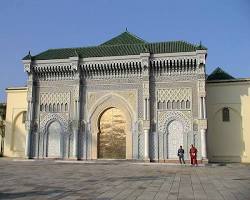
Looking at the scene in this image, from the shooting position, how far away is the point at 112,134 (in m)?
18.8

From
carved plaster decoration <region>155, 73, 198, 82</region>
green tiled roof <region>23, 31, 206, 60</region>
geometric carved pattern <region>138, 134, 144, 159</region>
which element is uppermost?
green tiled roof <region>23, 31, 206, 60</region>

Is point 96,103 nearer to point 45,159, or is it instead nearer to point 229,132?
point 45,159

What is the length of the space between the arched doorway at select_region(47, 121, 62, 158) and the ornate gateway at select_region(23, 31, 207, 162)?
0.20 ft

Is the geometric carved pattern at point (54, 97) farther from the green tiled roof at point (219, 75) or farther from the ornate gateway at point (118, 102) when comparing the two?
the green tiled roof at point (219, 75)

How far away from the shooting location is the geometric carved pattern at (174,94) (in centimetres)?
1800

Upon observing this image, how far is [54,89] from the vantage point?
786 inches

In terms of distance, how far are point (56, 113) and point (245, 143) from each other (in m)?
11.4

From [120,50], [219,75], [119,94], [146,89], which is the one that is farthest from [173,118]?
[219,75]

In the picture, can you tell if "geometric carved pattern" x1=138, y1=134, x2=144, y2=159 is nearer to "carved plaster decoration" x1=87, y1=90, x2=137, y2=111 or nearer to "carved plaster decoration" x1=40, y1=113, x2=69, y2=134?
"carved plaster decoration" x1=87, y1=90, x2=137, y2=111

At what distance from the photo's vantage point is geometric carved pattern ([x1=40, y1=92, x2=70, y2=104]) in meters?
19.6

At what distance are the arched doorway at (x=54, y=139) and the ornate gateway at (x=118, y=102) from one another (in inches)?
2.4

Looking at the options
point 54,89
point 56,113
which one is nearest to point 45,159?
point 56,113

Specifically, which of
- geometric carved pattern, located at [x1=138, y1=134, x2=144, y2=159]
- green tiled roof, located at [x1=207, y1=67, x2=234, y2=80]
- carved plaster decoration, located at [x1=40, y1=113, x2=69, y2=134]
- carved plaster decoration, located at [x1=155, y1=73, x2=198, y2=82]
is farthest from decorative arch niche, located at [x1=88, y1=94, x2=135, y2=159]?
green tiled roof, located at [x1=207, y1=67, x2=234, y2=80]

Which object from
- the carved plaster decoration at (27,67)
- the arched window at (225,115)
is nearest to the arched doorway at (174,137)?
the arched window at (225,115)
